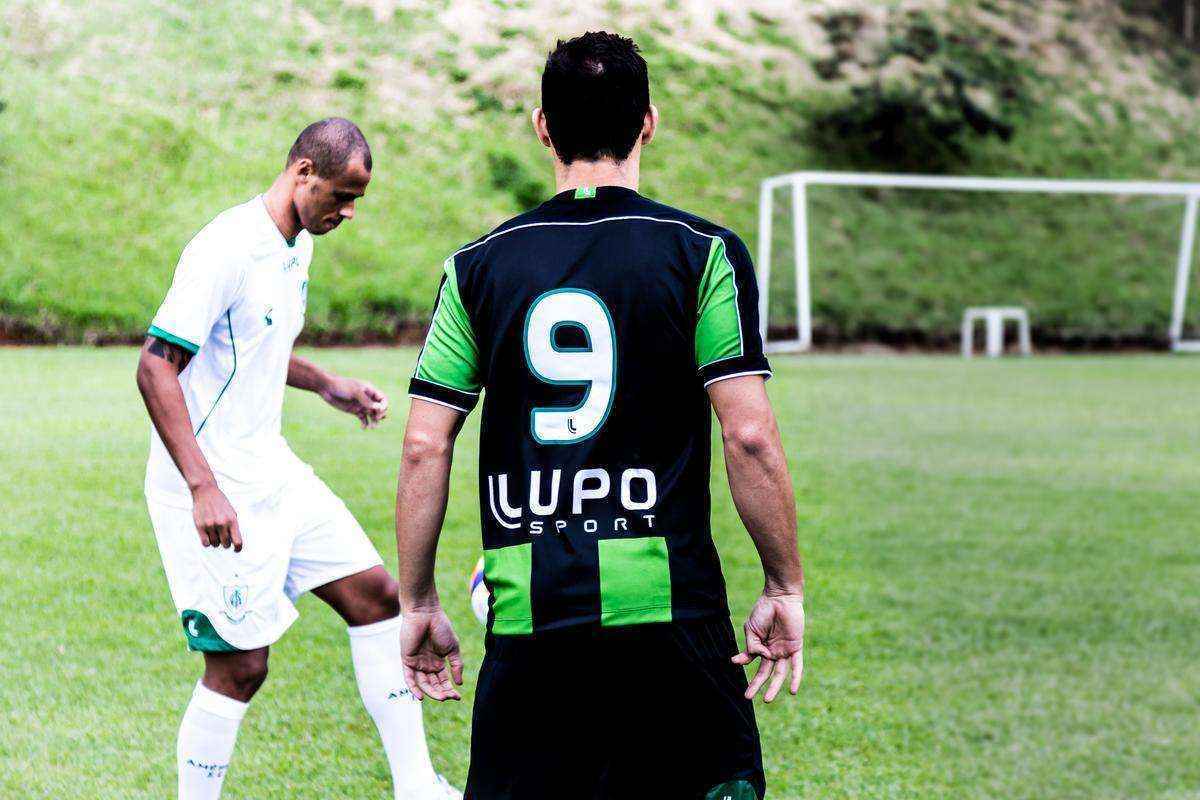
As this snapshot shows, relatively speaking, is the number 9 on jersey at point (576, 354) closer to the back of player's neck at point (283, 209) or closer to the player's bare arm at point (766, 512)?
the player's bare arm at point (766, 512)

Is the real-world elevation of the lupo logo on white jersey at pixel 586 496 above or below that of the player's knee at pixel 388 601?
above

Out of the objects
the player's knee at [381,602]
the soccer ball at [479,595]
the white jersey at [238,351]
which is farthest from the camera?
the player's knee at [381,602]

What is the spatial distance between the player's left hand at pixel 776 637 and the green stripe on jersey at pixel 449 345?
0.67 meters

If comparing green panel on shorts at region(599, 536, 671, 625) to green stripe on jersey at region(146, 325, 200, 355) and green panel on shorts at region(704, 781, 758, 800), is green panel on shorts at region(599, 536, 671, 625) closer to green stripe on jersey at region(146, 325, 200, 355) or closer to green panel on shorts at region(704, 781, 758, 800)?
green panel on shorts at region(704, 781, 758, 800)

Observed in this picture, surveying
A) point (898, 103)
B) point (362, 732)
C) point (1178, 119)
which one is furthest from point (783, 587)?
point (1178, 119)

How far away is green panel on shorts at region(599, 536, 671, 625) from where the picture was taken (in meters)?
2.34

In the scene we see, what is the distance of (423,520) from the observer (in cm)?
243

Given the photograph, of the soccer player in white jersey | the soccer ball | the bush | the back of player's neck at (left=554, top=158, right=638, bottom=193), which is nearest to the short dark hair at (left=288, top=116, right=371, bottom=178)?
the soccer player in white jersey

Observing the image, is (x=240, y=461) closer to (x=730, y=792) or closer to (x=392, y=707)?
(x=392, y=707)

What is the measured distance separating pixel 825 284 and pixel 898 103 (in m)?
5.91

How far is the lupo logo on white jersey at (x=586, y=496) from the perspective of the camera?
235 centimetres

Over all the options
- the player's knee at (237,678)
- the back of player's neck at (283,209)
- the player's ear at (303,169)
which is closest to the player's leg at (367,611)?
the player's knee at (237,678)

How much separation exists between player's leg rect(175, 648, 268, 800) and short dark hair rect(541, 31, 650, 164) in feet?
6.03

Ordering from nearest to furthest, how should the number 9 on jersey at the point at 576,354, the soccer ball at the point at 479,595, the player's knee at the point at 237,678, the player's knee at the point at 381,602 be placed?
the number 9 on jersey at the point at 576,354 → the soccer ball at the point at 479,595 → the player's knee at the point at 237,678 → the player's knee at the point at 381,602
